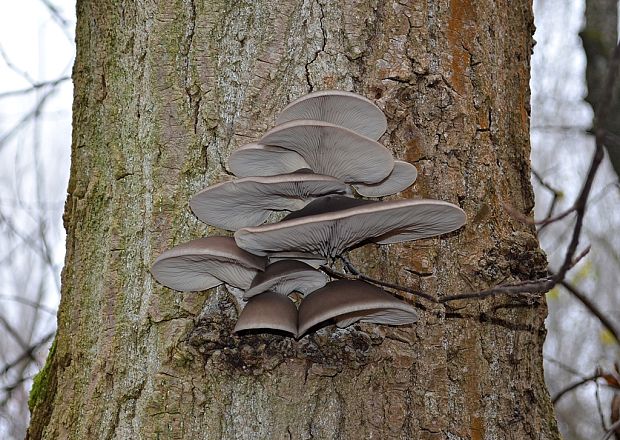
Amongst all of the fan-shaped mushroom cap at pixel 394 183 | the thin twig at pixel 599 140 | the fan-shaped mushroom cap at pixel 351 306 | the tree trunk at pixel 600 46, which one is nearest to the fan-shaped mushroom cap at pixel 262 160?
the fan-shaped mushroom cap at pixel 394 183

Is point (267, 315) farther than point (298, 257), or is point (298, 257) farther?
point (298, 257)

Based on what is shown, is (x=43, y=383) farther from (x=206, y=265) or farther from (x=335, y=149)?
(x=335, y=149)

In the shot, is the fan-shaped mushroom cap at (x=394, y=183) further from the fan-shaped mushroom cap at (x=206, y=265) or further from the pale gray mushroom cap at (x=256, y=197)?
the fan-shaped mushroom cap at (x=206, y=265)

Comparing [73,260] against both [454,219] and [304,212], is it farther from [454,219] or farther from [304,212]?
[454,219]

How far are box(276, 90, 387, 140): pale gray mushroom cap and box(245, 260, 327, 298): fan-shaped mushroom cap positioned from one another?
1.44ft

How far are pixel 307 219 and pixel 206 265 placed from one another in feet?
1.24

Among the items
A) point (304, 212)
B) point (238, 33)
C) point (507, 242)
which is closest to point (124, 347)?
point (304, 212)

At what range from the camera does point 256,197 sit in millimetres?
2053

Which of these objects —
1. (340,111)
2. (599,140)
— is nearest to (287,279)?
(340,111)

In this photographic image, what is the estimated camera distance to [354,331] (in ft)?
6.57

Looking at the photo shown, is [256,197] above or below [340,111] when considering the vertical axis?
below

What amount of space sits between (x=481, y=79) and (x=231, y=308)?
3.76 feet

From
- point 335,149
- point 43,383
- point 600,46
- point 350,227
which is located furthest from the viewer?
point 600,46

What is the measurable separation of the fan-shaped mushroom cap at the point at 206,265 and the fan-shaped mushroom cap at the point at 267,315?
107 millimetres
